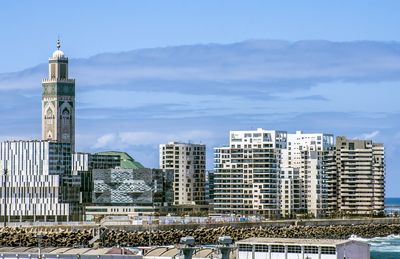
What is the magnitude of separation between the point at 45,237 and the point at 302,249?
84000 millimetres

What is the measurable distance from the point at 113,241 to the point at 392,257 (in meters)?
40.3

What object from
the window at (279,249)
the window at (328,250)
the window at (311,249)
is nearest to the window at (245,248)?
the window at (279,249)

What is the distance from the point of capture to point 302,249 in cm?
10112

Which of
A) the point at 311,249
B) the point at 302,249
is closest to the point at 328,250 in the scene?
the point at 311,249

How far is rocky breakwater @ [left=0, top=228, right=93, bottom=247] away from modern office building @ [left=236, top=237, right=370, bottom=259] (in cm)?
6982

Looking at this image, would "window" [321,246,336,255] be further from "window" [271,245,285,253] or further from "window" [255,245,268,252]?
"window" [255,245,268,252]

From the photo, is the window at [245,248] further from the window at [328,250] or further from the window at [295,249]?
the window at [328,250]

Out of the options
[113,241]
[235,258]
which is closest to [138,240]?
[113,241]

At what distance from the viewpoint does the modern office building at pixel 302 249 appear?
3898 inches

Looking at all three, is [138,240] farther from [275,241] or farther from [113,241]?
[275,241]

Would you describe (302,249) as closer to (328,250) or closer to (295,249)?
(295,249)

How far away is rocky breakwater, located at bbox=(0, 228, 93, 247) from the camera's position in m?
173

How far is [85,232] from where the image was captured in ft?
624

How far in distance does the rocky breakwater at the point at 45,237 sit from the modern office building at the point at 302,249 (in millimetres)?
69823
